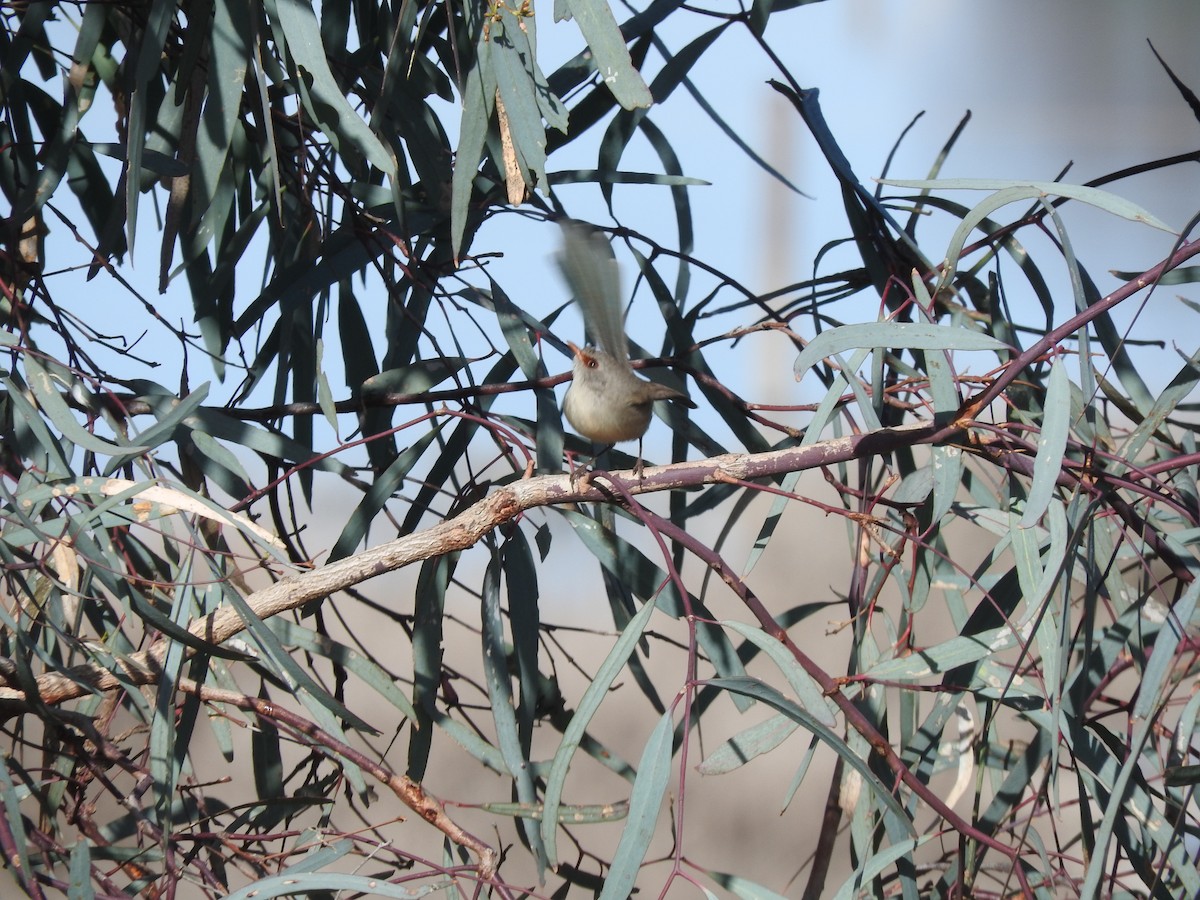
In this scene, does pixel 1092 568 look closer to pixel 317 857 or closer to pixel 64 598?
pixel 317 857

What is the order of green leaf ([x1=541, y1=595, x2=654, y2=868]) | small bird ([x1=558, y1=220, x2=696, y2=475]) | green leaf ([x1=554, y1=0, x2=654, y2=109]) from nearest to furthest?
1. green leaf ([x1=541, y1=595, x2=654, y2=868])
2. green leaf ([x1=554, y1=0, x2=654, y2=109])
3. small bird ([x1=558, y1=220, x2=696, y2=475])

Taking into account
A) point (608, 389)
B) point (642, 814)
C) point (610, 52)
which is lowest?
point (642, 814)

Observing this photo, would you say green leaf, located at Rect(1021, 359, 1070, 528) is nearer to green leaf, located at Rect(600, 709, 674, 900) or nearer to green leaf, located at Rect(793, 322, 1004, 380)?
green leaf, located at Rect(793, 322, 1004, 380)

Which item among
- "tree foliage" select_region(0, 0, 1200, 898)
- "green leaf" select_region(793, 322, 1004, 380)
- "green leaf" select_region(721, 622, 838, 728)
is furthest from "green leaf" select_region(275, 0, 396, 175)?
"green leaf" select_region(721, 622, 838, 728)

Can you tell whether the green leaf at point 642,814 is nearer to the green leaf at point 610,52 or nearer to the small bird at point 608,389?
the small bird at point 608,389

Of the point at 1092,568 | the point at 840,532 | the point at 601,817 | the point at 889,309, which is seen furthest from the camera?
the point at 840,532

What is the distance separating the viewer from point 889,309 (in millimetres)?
1689

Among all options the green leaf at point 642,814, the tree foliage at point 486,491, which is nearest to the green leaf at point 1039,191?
the tree foliage at point 486,491

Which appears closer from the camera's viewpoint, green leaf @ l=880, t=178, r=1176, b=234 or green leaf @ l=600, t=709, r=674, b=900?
green leaf @ l=600, t=709, r=674, b=900

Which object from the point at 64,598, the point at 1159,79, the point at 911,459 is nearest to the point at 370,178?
the point at 64,598

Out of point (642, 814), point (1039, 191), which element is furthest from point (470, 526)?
point (1039, 191)

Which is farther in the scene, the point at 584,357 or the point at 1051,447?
the point at 584,357

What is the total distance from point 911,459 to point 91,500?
1.14 m

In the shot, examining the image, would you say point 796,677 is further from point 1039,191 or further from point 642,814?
point 1039,191
